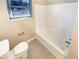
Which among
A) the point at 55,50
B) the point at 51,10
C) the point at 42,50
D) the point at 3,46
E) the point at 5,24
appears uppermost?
the point at 51,10

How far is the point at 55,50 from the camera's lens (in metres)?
2.09

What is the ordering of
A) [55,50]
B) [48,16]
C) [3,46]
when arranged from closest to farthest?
1. [3,46]
2. [55,50]
3. [48,16]

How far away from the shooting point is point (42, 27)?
3090mm

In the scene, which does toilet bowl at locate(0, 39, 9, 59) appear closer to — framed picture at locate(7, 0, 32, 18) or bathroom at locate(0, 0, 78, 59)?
bathroom at locate(0, 0, 78, 59)

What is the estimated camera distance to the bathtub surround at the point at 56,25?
79.0 inches

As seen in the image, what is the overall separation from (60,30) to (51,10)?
765 millimetres

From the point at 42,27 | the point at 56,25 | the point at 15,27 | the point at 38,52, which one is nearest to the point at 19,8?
the point at 15,27

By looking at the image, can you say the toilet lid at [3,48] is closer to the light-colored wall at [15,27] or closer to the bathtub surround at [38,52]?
the light-colored wall at [15,27]

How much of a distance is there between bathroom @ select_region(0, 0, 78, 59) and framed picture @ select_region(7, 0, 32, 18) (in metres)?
0.12

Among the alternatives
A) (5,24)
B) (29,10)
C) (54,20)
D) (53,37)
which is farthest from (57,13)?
(5,24)

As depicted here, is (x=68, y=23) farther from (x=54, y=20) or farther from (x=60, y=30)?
(x=54, y=20)

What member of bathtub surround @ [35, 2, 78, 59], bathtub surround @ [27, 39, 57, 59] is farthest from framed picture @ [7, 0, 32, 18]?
bathtub surround @ [27, 39, 57, 59]

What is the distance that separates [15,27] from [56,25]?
119cm

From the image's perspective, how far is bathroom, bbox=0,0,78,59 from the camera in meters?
2.14
